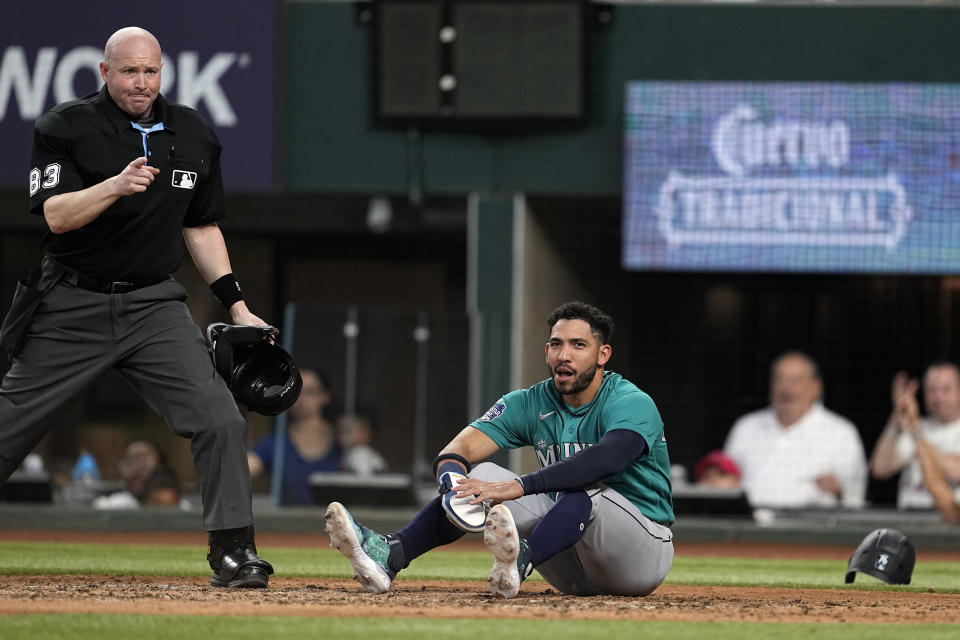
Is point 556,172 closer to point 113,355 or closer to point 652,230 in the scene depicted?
point 652,230

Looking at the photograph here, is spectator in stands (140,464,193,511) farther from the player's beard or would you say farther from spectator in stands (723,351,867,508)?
the player's beard

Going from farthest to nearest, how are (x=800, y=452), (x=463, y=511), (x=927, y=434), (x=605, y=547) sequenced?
(x=800, y=452) < (x=927, y=434) < (x=605, y=547) < (x=463, y=511)

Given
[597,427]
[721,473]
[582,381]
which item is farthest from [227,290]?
[721,473]

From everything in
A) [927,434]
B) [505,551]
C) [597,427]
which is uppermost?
[597,427]

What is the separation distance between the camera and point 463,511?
5312 mm

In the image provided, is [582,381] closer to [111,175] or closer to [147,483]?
[111,175]

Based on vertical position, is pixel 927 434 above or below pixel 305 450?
above

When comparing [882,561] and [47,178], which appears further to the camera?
[882,561]

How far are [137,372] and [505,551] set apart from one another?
155 centimetres

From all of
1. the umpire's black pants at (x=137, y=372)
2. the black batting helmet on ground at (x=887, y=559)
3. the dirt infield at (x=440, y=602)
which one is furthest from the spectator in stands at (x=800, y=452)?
the umpire's black pants at (x=137, y=372)

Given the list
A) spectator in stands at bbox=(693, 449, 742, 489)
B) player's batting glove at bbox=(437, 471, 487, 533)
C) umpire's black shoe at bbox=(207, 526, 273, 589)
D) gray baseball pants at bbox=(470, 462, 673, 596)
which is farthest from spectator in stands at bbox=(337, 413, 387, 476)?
player's batting glove at bbox=(437, 471, 487, 533)

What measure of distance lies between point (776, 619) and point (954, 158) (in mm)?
7913

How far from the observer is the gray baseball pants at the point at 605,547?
5.54m

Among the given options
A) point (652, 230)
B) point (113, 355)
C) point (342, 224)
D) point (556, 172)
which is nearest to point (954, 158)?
point (652, 230)
